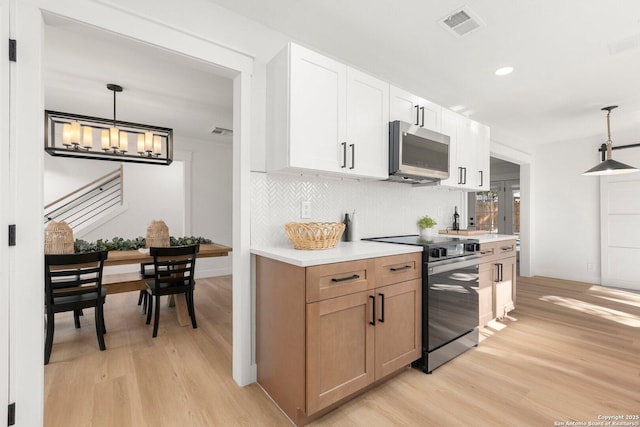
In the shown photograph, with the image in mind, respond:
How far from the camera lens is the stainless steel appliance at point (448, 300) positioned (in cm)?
222

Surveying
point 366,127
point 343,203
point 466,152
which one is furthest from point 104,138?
point 466,152

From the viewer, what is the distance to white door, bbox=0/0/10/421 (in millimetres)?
1340

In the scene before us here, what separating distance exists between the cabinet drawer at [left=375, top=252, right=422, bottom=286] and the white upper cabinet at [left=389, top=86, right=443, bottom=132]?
1.19 meters

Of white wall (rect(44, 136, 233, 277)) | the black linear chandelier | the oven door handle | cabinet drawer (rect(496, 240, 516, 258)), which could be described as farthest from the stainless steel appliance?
white wall (rect(44, 136, 233, 277))

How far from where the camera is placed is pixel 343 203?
2705 millimetres

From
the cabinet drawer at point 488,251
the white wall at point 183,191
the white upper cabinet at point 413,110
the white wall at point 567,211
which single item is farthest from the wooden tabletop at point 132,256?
the white wall at point 567,211

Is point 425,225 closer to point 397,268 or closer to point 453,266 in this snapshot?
point 453,266

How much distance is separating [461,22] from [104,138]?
11.3ft

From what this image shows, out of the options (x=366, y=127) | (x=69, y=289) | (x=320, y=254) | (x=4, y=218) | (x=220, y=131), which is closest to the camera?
(x=4, y=218)

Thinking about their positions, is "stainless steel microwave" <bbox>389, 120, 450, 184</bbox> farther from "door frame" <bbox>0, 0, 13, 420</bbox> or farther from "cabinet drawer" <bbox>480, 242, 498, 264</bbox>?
"door frame" <bbox>0, 0, 13, 420</bbox>

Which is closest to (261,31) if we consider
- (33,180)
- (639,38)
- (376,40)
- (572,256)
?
(376,40)

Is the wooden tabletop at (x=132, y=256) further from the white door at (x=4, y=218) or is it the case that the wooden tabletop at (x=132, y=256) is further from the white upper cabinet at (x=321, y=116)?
the white upper cabinet at (x=321, y=116)

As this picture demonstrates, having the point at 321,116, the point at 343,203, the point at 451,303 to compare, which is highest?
the point at 321,116

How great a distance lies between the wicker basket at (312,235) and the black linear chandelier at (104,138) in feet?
7.43
